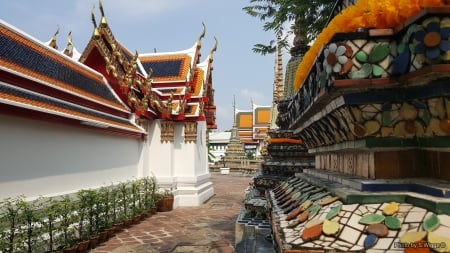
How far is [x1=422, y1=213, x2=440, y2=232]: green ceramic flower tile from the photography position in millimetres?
1657

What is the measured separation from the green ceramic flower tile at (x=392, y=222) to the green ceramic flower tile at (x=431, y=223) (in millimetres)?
115

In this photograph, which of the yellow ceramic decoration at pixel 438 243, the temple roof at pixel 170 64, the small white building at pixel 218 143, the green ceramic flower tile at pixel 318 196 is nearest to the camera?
the yellow ceramic decoration at pixel 438 243

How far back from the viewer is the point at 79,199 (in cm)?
812

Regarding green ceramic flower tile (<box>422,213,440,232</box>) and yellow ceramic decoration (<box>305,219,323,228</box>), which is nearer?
green ceramic flower tile (<box>422,213,440,232</box>)

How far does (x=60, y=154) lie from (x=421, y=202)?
7.74 m

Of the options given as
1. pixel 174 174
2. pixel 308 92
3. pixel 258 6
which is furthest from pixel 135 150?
pixel 308 92

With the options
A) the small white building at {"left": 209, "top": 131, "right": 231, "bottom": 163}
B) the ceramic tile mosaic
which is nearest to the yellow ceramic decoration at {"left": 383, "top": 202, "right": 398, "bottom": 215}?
the ceramic tile mosaic

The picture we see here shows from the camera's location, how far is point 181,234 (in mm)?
8992

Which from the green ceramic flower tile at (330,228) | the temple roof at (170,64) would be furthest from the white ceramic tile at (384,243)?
the temple roof at (170,64)

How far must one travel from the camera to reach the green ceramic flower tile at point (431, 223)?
166 centimetres

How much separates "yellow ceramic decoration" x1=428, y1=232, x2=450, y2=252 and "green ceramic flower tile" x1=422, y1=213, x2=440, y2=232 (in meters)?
0.04

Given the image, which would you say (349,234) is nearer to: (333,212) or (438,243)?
(333,212)

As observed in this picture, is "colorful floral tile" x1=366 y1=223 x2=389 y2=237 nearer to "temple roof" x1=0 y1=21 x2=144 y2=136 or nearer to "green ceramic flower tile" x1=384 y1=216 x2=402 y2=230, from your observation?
"green ceramic flower tile" x1=384 y1=216 x2=402 y2=230

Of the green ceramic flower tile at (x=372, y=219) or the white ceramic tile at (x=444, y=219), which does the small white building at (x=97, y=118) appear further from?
the white ceramic tile at (x=444, y=219)
